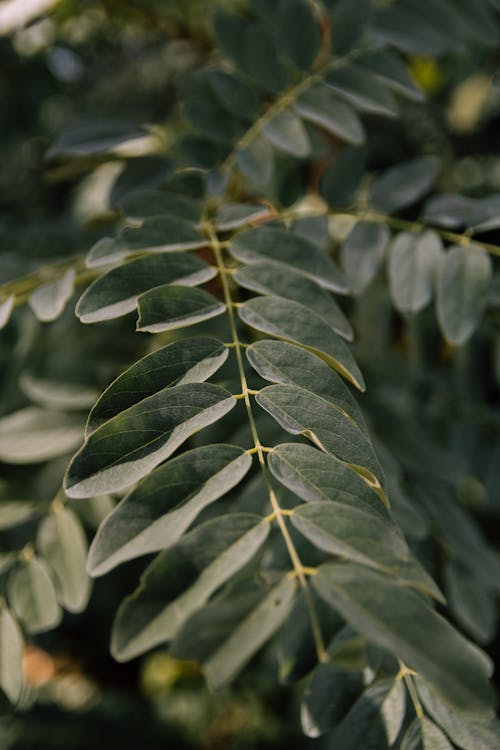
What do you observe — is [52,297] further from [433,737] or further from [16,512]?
[433,737]

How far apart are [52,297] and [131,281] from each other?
154 millimetres

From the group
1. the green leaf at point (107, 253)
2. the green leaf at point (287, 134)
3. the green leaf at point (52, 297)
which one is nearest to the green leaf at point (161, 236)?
the green leaf at point (107, 253)

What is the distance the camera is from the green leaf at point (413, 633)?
35 cm

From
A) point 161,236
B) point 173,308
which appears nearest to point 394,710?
point 173,308

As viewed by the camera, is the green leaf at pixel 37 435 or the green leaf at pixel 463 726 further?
the green leaf at pixel 37 435

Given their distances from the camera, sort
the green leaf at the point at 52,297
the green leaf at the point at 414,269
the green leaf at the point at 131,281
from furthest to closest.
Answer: the green leaf at the point at 414,269
the green leaf at the point at 52,297
the green leaf at the point at 131,281

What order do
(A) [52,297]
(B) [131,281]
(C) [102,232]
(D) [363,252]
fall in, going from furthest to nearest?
(C) [102,232]
(D) [363,252]
(A) [52,297]
(B) [131,281]

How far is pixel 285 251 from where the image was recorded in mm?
657

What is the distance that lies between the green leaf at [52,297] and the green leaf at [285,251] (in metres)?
0.19

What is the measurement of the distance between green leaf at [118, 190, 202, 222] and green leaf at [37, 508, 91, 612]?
0.37 meters

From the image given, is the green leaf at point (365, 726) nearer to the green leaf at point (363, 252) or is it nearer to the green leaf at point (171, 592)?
the green leaf at point (171, 592)

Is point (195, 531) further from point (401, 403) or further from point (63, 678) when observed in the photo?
point (63, 678)

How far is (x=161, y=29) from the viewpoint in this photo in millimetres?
1646

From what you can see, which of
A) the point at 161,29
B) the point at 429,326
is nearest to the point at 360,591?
the point at 429,326
